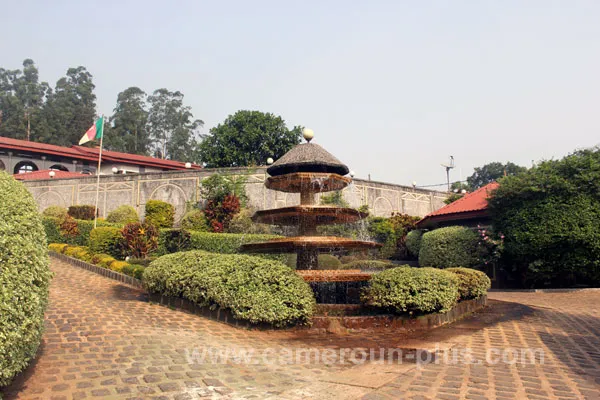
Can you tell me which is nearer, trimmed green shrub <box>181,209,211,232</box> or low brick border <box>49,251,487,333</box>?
low brick border <box>49,251,487,333</box>

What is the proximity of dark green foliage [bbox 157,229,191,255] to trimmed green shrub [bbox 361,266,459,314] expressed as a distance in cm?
1007

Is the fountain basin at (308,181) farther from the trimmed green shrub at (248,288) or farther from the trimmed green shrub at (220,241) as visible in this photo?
the trimmed green shrub at (220,241)

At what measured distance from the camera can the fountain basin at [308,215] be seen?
9.80 meters

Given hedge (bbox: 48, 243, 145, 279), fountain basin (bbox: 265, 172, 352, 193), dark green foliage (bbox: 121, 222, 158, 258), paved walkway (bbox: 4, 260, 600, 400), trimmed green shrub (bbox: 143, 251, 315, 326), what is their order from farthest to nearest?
dark green foliage (bbox: 121, 222, 158, 258), hedge (bbox: 48, 243, 145, 279), fountain basin (bbox: 265, 172, 352, 193), trimmed green shrub (bbox: 143, 251, 315, 326), paved walkway (bbox: 4, 260, 600, 400)

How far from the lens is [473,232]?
17.5 metres

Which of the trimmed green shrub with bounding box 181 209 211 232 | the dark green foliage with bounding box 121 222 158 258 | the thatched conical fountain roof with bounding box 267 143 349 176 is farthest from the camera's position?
the trimmed green shrub with bounding box 181 209 211 232

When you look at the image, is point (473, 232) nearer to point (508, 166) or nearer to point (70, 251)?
point (70, 251)

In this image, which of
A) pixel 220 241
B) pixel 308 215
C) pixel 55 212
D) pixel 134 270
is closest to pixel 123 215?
pixel 55 212

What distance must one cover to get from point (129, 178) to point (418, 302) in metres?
20.7

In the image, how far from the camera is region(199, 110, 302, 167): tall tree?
34125 millimetres

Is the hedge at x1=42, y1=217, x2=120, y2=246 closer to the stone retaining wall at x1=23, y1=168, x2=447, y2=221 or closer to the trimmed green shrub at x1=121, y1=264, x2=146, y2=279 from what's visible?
the stone retaining wall at x1=23, y1=168, x2=447, y2=221

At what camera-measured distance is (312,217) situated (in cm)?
1052

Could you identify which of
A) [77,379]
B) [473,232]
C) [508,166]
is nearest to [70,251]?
[77,379]

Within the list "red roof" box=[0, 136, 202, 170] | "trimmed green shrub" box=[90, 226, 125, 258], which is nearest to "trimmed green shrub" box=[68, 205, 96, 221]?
"trimmed green shrub" box=[90, 226, 125, 258]
